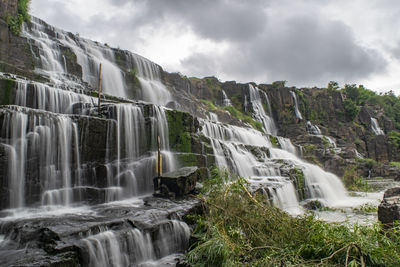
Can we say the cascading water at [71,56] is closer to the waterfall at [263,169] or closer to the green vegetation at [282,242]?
the waterfall at [263,169]

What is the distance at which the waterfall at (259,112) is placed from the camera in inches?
1628

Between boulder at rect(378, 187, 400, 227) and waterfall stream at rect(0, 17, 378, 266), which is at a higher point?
waterfall stream at rect(0, 17, 378, 266)

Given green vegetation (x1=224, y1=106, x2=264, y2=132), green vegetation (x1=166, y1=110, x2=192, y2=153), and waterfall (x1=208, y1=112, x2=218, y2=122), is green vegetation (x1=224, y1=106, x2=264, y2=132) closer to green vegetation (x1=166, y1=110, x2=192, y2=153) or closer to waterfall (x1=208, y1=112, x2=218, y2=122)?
waterfall (x1=208, y1=112, x2=218, y2=122)

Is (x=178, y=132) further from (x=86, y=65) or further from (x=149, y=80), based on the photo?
(x=149, y=80)

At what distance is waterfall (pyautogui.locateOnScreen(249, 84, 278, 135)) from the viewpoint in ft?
136

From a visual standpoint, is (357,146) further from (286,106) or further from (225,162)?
(225,162)

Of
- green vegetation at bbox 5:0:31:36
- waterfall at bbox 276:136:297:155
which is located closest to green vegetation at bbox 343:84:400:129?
waterfall at bbox 276:136:297:155

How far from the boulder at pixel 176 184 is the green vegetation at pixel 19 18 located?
15.0 meters

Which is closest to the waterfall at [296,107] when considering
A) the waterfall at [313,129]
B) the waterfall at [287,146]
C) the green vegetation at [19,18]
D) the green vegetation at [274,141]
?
the waterfall at [313,129]

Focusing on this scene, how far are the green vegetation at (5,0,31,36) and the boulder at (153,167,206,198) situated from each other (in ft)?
49.2

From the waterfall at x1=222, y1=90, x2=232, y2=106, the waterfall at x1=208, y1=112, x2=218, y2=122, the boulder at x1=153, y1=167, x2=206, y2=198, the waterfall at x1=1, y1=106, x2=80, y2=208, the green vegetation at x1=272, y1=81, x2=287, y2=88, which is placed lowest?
the boulder at x1=153, y1=167, x2=206, y2=198

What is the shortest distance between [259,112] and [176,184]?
115 ft

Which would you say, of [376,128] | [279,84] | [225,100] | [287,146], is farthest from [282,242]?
[376,128]

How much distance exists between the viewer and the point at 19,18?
17.6 m
